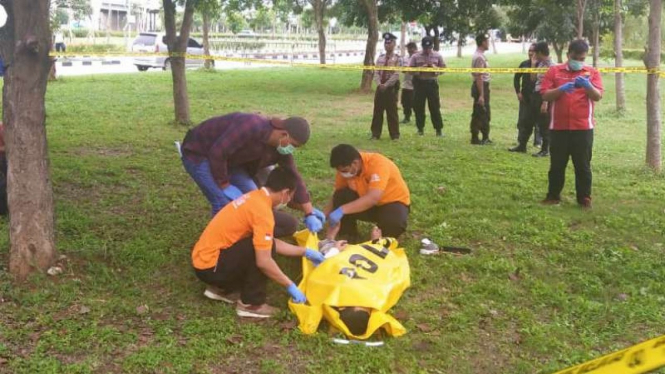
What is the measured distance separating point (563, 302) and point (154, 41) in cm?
2523

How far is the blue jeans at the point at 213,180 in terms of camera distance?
13.9 ft

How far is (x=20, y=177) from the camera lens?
3.98m

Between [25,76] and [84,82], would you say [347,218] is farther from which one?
[84,82]

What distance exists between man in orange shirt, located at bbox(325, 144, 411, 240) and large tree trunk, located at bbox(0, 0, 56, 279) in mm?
1826

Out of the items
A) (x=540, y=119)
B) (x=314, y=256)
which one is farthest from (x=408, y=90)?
(x=314, y=256)

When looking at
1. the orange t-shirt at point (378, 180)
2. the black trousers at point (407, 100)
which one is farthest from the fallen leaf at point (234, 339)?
the black trousers at point (407, 100)

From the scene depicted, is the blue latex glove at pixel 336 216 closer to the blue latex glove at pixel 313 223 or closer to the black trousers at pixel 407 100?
the blue latex glove at pixel 313 223

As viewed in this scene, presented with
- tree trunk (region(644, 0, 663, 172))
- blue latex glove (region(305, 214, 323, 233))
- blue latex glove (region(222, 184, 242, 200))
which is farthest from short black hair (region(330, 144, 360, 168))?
tree trunk (region(644, 0, 663, 172))

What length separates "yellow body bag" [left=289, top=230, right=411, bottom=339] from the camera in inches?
138

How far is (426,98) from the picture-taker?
950 cm

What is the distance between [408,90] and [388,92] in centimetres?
167

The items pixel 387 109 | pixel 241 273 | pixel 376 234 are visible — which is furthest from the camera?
pixel 387 109

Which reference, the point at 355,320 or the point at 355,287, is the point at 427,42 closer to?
the point at 355,287

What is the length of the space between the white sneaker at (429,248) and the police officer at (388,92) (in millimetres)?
4418
